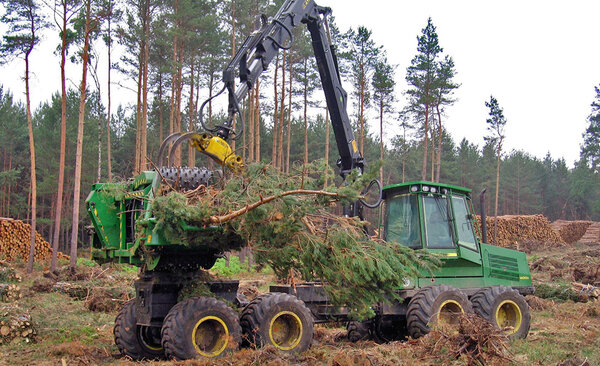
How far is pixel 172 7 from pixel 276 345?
878 inches

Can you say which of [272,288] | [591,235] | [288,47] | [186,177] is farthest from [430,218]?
[591,235]

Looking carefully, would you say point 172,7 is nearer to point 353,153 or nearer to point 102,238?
point 353,153

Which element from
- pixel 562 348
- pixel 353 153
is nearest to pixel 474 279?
pixel 562 348

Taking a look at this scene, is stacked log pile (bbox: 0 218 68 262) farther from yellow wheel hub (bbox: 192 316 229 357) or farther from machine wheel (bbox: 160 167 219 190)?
yellow wheel hub (bbox: 192 316 229 357)

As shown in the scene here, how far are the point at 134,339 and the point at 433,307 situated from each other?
4.50 metres

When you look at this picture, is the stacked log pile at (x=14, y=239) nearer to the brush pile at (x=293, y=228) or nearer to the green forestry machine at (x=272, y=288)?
the green forestry machine at (x=272, y=288)

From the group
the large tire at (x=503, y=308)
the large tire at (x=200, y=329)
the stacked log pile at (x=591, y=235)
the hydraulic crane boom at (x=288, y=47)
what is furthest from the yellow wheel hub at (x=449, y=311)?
the stacked log pile at (x=591, y=235)

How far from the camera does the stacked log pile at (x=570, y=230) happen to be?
39.7 m

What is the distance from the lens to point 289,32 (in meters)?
10.8

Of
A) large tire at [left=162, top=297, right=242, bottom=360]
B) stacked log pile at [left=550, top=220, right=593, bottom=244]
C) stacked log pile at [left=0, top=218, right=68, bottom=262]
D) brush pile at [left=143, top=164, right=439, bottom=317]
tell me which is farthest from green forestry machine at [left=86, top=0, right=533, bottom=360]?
stacked log pile at [left=550, top=220, right=593, bottom=244]

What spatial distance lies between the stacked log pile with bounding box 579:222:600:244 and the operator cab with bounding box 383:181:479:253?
3192cm

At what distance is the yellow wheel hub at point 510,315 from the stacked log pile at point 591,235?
104ft

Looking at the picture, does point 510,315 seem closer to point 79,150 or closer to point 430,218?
point 430,218

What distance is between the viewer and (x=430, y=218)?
30.6 feet
